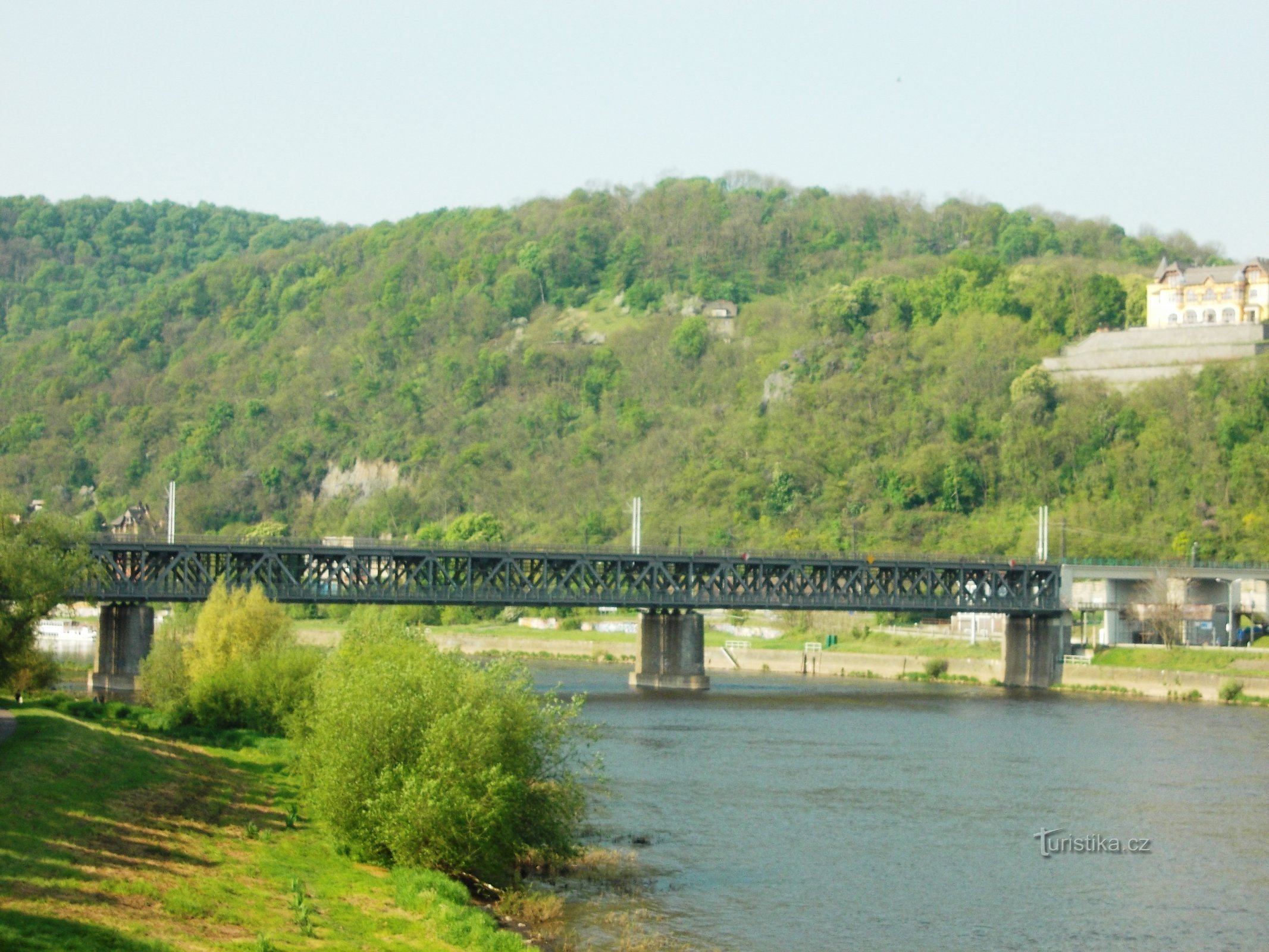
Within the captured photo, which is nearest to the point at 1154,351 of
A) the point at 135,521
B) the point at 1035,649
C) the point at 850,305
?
the point at 850,305

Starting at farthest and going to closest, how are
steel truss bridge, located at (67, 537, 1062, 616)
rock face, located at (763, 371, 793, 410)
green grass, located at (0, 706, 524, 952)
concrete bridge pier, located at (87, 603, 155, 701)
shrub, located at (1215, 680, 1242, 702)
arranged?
rock face, located at (763, 371, 793, 410)
steel truss bridge, located at (67, 537, 1062, 616)
shrub, located at (1215, 680, 1242, 702)
concrete bridge pier, located at (87, 603, 155, 701)
green grass, located at (0, 706, 524, 952)

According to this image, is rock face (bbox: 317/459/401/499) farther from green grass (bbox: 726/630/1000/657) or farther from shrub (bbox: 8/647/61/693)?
shrub (bbox: 8/647/61/693)

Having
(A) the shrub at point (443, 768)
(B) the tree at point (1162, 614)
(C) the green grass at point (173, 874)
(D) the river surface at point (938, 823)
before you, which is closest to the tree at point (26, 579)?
(C) the green grass at point (173, 874)

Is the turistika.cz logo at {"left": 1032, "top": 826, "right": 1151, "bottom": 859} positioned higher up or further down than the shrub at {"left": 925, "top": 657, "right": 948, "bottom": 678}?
further down

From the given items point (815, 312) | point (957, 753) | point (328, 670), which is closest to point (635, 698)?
point (957, 753)

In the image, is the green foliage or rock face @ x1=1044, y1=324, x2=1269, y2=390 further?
rock face @ x1=1044, y1=324, x2=1269, y2=390

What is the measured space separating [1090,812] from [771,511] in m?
95.4

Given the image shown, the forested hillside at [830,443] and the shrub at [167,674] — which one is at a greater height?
the forested hillside at [830,443]

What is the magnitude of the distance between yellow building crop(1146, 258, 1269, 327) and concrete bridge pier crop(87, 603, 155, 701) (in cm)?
9463

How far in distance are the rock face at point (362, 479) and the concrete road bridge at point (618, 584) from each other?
75173 mm

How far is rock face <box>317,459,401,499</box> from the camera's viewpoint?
614 feet

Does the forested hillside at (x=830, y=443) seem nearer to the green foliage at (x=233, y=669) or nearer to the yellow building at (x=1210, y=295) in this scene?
the yellow building at (x=1210, y=295)

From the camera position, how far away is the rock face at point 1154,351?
138 metres

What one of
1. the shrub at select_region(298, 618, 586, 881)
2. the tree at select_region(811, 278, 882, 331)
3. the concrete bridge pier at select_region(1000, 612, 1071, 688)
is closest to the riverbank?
the concrete bridge pier at select_region(1000, 612, 1071, 688)
